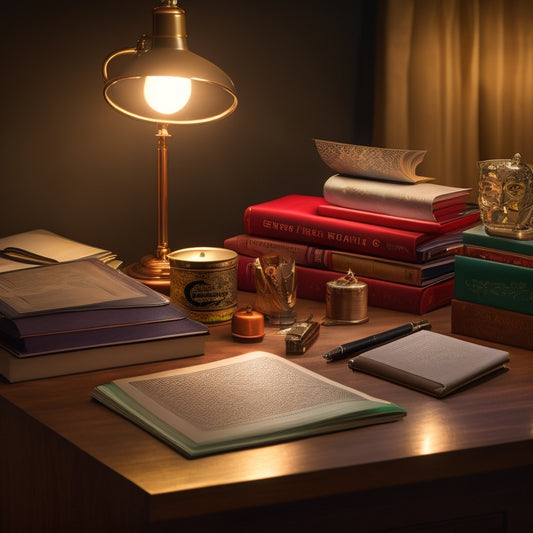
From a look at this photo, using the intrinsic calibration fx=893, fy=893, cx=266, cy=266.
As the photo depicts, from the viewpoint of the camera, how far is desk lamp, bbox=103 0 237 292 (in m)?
1.41

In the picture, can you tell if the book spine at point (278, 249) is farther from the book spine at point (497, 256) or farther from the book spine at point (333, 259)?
the book spine at point (497, 256)

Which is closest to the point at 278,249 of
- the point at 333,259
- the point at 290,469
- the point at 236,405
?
the point at 333,259

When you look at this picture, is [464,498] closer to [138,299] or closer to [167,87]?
[138,299]

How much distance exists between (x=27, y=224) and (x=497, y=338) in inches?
36.1

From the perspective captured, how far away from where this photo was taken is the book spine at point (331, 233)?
146 centimetres

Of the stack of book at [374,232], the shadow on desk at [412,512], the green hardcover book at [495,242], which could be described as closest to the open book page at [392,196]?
the stack of book at [374,232]

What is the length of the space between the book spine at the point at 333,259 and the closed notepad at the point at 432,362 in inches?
7.9

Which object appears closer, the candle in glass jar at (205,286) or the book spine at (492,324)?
the book spine at (492,324)

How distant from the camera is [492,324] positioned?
1333mm

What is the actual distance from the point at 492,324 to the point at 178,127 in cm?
78

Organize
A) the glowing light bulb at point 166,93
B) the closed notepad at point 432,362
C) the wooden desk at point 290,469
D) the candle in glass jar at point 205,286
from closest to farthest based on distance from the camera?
the wooden desk at point 290,469
the closed notepad at point 432,362
the candle in glass jar at point 205,286
the glowing light bulb at point 166,93

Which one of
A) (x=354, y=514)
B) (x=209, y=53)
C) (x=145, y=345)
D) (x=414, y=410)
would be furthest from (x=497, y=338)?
(x=209, y=53)

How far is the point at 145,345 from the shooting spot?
1228 mm

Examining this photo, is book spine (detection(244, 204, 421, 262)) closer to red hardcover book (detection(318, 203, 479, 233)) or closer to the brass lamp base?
red hardcover book (detection(318, 203, 479, 233))
